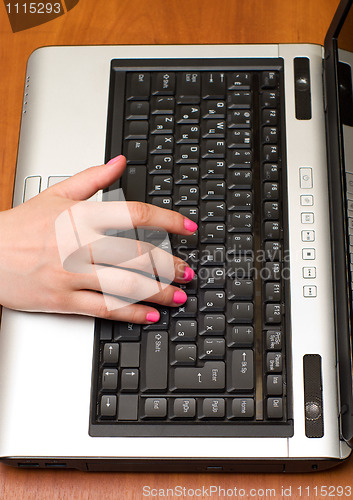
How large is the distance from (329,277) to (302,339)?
0.07 m

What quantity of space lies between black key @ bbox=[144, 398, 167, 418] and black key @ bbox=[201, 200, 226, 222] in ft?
0.65

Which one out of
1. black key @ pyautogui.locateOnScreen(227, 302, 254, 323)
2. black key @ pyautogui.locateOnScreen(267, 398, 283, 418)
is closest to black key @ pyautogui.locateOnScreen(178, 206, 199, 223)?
black key @ pyautogui.locateOnScreen(227, 302, 254, 323)

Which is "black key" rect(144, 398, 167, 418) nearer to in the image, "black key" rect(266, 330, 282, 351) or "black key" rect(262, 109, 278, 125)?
"black key" rect(266, 330, 282, 351)

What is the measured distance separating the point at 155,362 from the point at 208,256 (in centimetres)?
12

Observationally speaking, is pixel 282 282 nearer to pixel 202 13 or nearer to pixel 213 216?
pixel 213 216

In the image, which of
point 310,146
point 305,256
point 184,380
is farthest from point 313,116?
point 184,380

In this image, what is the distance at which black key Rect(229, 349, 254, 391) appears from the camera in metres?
0.53

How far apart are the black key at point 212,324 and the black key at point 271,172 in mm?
168

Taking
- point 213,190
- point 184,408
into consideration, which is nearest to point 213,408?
point 184,408

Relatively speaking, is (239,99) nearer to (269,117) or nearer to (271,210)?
(269,117)

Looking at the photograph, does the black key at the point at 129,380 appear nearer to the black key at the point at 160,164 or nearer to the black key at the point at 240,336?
the black key at the point at 240,336

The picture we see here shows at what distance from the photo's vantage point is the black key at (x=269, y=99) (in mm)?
626

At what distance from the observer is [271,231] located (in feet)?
1.90

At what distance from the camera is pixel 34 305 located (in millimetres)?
554
